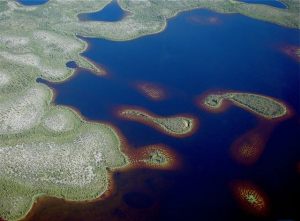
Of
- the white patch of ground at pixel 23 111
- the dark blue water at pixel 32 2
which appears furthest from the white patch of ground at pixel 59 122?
the dark blue water at pixel 32 2

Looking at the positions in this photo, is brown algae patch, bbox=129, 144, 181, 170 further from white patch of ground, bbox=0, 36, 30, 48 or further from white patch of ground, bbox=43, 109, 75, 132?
white patch of ground, bbox=0, 36, 30, 48

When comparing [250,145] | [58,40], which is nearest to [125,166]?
[250,145]

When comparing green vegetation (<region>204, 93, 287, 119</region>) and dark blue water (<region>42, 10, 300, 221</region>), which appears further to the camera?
green vegetation (<region>204, 93, 287, 119</region>)

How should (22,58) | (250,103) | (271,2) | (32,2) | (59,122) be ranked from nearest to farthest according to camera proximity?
1. (59,122)
2. (250,103)
3. (22,58)
4. (32,2)
5. (271,2)

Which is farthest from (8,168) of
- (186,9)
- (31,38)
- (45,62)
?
(186,9)

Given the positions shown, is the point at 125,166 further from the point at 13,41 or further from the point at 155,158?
the point at 13,41

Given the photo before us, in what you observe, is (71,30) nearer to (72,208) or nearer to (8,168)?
(8,168)

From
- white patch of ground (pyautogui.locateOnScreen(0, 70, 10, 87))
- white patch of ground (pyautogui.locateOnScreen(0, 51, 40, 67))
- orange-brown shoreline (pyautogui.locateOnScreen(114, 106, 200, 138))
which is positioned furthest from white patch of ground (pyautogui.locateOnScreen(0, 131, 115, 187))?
white patch of ground (pyautogui.locateOnScreen(0, 51, 40, 67))
